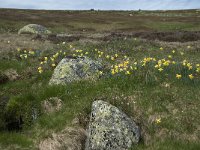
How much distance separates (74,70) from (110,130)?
4.93m

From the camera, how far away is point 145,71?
13.7 metres

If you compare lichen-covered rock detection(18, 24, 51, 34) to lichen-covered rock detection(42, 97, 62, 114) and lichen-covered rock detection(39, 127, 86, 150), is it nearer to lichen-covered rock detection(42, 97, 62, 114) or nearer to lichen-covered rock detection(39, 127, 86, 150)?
lichen-covered rock detection(42, 97, 62, 114)

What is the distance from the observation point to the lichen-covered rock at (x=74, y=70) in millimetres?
14250

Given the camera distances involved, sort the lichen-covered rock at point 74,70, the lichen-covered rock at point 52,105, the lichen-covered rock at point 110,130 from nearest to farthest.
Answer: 1. the lichen-covered rock at point 110,130
2. the lichen-covered rock at point 52,105
3. the lichen-covered rock at point 74,70

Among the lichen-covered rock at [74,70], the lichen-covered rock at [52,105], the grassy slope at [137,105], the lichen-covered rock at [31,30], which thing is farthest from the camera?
the lichen-covered rock at [31,30]

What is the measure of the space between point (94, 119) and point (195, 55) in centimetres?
1266

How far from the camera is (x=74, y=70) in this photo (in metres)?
14.6

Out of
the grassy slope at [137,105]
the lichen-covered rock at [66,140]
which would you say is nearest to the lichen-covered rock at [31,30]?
the grassy slope at [137,105]

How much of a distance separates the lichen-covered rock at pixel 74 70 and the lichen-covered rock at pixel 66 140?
12.3ft

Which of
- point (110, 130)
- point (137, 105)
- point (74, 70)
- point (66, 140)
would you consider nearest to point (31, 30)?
point (74, 70)

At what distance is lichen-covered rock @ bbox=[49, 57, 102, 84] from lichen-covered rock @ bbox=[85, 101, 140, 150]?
143 inches

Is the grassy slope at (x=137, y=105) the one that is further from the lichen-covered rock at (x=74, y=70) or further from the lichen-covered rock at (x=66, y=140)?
the lichen-covered rock at (x=74, y=70)

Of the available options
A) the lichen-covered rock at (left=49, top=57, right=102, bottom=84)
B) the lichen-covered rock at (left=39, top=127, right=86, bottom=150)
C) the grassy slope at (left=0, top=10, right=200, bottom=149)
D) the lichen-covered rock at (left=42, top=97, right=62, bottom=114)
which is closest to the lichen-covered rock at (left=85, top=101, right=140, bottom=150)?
the lichen-covered rock at (left=39, top=127, right=86, bottom=150)

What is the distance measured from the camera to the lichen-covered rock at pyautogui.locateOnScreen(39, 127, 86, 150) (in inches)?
400
